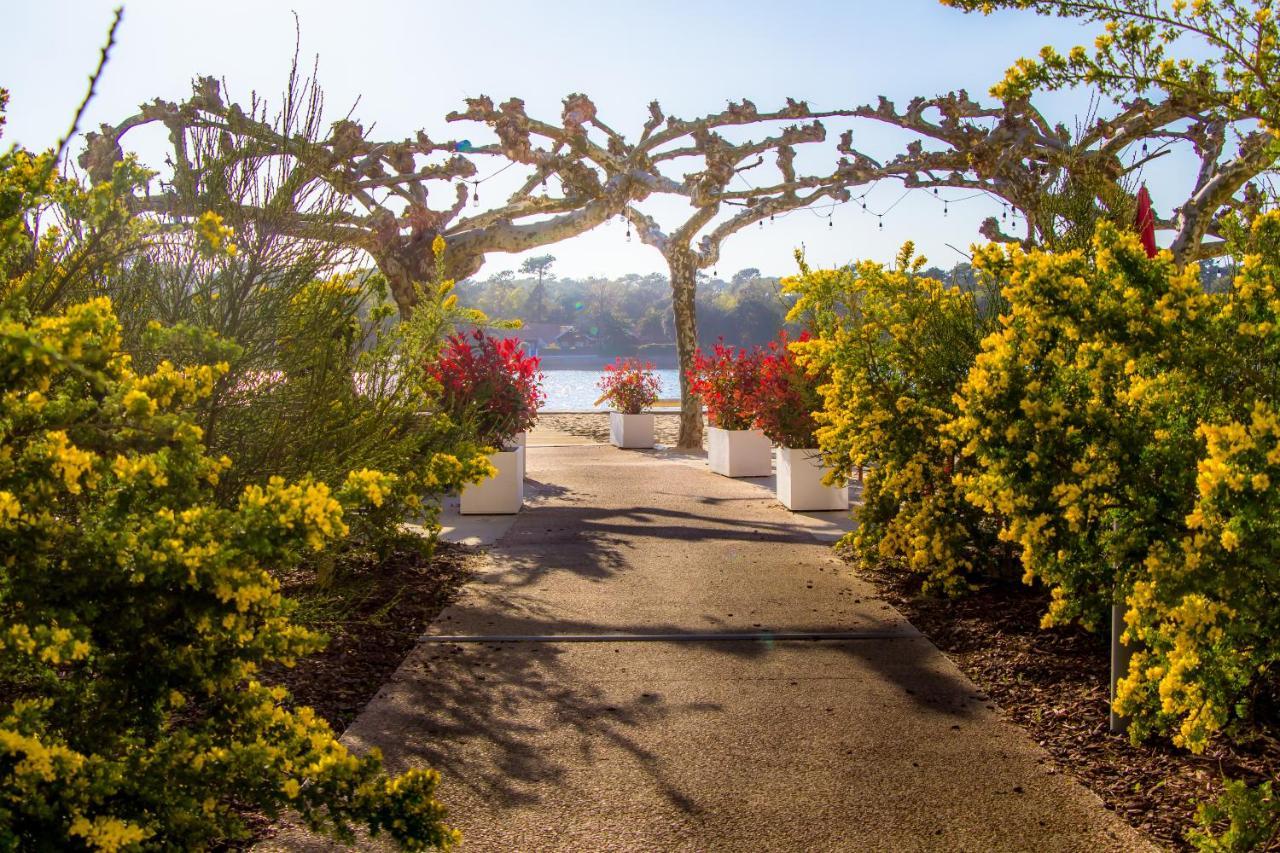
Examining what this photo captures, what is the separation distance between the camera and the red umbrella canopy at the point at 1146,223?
5.58 meters

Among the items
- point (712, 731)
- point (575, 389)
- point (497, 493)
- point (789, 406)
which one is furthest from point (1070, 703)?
point (575, 389)

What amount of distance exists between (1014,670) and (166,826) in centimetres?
397

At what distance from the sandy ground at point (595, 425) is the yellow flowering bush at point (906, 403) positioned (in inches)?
495

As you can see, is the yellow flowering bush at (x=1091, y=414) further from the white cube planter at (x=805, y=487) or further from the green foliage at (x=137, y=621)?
the white cube planter at (x=805, y=487)

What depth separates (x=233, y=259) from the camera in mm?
4230

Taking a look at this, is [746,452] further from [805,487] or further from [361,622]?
[361,622]

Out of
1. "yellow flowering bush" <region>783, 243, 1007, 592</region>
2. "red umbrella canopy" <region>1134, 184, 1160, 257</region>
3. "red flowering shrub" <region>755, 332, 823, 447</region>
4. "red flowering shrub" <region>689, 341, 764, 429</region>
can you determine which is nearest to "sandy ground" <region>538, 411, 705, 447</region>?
"red flowering shrub" <region>689, 341, 764, 429</region>

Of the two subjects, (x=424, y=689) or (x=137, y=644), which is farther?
(x=424, y=689)

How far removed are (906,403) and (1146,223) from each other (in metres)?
1.59

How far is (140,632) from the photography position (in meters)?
2.40

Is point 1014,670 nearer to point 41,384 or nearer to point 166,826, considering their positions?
point 166,826

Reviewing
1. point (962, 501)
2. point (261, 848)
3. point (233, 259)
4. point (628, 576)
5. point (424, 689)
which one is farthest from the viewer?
point (628, 576)

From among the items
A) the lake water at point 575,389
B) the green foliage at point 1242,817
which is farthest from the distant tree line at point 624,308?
the green foliage at point 1242,817

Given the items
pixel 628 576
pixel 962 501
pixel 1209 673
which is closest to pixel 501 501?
pixel 628 576
